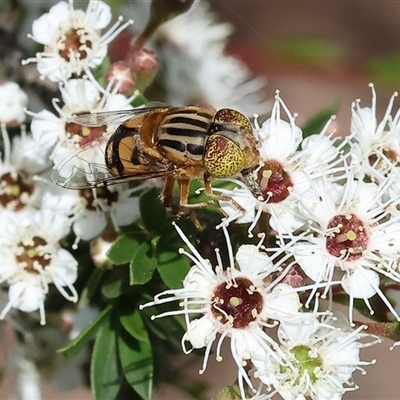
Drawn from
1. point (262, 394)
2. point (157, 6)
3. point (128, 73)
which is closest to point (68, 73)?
point (128, 73)

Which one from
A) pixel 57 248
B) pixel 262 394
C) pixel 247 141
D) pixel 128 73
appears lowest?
pixel 57 248

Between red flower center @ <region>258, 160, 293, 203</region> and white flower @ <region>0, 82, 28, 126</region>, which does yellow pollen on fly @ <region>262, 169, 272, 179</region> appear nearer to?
red flower center @ <region>258, 160, 293, 203</region>

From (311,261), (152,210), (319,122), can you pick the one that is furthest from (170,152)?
(319,122)

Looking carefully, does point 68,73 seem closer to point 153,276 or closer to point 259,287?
point 153,276

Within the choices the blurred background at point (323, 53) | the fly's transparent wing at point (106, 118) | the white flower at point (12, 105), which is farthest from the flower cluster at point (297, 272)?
the blurred background at point (323, 53)

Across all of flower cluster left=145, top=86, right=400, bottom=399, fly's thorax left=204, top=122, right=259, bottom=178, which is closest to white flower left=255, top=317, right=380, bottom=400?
flower cluster left=145, top=86, right=400, bottom=399

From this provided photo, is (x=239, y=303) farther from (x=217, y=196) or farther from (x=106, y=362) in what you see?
(x=106, y=362)
